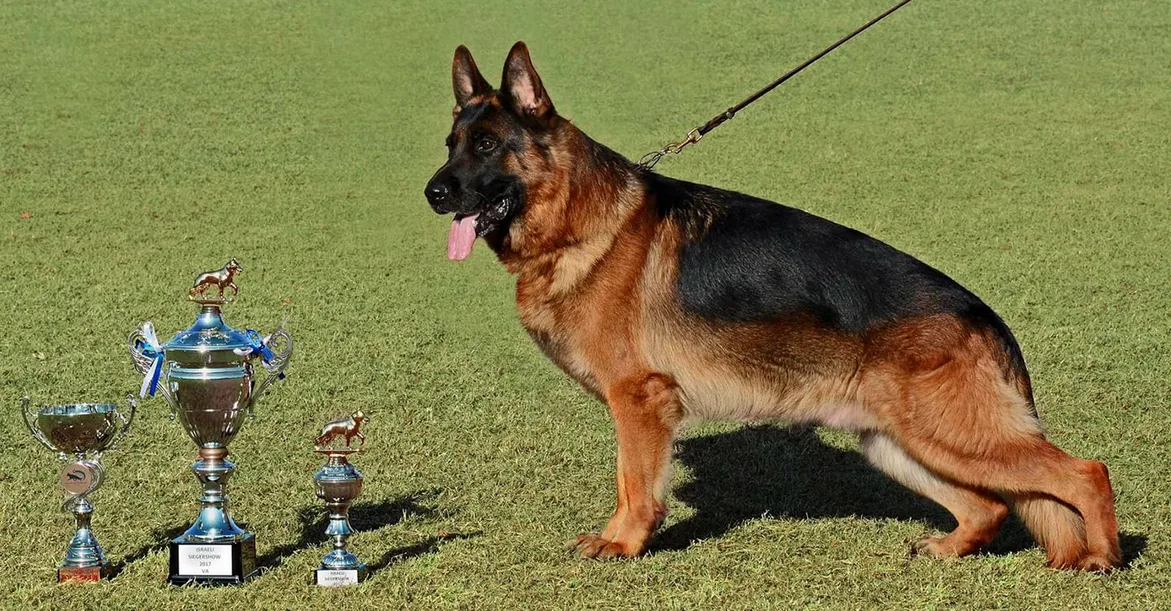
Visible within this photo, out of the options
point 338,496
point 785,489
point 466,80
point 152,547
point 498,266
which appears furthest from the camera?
point 498,266

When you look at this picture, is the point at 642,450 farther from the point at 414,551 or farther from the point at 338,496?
the point at 338,496

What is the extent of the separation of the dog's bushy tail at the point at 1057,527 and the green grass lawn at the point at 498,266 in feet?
0.30

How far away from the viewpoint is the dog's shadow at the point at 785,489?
590cm

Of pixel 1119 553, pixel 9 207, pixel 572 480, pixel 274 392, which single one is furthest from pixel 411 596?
pixel 9 207

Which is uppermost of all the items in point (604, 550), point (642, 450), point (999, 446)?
point (999, 446)

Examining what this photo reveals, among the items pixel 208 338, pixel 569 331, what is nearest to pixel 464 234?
pixel 569 331

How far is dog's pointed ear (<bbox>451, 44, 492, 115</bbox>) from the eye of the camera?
212 inches

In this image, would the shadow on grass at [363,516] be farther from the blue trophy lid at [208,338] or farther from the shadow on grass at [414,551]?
the blue trophy lid at [208,338]

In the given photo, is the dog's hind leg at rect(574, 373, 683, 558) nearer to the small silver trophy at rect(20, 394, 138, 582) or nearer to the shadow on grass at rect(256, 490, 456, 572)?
the shadow on grass at rect(256, 490, 456, 572)

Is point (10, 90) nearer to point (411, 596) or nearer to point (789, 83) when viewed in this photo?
point (789, 83)

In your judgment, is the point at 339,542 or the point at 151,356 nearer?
the point at 339,542

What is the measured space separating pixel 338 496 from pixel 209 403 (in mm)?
655

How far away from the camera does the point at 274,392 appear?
28.4ft

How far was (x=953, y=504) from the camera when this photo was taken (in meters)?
5.46
